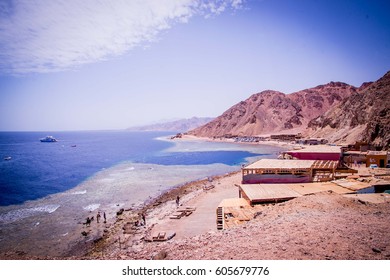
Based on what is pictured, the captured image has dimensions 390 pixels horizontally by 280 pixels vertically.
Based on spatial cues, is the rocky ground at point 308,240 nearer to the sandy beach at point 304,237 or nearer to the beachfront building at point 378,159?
the sandy beach at point 304,237

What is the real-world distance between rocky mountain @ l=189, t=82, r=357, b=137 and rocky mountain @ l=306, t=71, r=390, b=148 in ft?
110

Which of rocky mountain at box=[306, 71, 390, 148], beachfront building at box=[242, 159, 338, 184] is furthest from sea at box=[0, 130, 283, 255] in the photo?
rocky mountain at box=[306, 71, 390, 148]

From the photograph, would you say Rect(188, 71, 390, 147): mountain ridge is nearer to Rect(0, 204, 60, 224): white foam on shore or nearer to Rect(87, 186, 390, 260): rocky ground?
Rect(87, 186, 390, 260): rocky ground

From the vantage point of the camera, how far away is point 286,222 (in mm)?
8398

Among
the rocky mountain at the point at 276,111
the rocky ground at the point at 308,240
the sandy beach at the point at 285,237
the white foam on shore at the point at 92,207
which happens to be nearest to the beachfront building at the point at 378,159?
the sandy beach at the point at 285,237

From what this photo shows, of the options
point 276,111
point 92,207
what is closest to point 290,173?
point 92,207

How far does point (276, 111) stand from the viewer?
125 meters

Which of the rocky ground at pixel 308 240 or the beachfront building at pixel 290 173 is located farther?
the beachfront building at pixel 290 173

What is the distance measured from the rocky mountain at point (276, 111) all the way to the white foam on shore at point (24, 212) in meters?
100

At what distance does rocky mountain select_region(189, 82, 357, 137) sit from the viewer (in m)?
117

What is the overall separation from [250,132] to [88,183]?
92600 mm

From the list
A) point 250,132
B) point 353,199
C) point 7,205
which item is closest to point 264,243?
point 353,199

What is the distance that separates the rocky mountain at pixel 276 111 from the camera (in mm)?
116794
